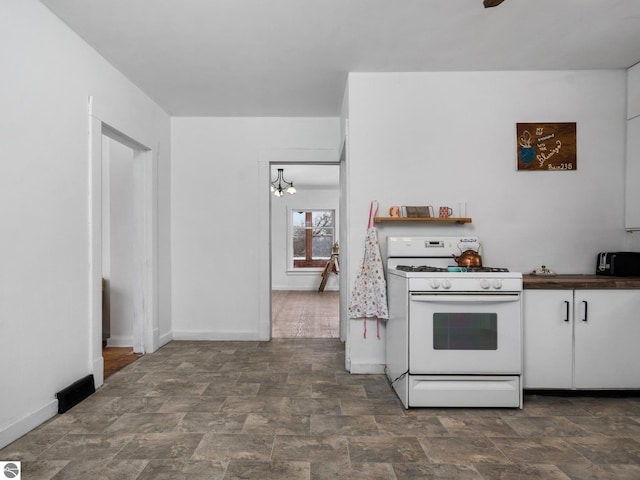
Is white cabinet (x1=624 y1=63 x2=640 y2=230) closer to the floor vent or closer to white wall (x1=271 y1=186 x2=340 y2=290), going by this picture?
the floor vent

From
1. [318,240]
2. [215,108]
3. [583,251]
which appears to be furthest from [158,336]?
[318,240]

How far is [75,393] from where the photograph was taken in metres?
2.75

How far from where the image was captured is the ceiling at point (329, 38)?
2.55m

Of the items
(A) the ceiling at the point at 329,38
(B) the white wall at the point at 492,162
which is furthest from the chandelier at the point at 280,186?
(B) the white wall at the point at 492,162

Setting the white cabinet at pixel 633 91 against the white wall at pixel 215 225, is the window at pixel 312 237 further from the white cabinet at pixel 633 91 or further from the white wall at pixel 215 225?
the white cabinet at pixel 633 91

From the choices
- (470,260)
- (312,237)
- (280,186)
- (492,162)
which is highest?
(280,186)

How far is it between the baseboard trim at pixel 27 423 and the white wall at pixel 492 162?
2.14m

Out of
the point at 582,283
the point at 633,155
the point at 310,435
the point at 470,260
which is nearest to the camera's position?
the point at 310,435

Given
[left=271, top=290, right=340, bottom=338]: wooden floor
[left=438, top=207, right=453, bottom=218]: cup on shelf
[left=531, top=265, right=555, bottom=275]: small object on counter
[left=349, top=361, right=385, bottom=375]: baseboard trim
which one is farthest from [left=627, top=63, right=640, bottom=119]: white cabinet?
[left=271, top=290, right=340, bottom=338]: wooden floor

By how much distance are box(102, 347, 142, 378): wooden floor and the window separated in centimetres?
591

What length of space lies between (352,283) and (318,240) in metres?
6.50

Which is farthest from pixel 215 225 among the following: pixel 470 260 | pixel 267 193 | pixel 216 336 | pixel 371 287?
pixel 470 260

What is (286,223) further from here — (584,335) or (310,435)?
(310,435)

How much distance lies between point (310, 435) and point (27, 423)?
1592 mm
